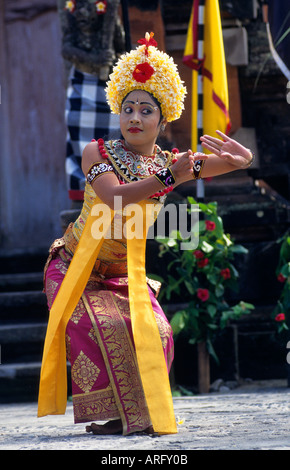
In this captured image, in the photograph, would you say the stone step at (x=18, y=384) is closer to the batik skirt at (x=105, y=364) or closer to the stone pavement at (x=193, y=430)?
the stone pavement at (x=193, y=430)

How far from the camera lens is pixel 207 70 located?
5.21 metres

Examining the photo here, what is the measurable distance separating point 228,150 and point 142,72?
19.3 inches

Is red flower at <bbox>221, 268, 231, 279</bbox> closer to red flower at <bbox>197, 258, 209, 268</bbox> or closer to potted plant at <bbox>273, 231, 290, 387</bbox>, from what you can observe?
red flower at <bbox>197, 258, 209, 268</bbox>

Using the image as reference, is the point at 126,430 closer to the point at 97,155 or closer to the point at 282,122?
the point at 97,155

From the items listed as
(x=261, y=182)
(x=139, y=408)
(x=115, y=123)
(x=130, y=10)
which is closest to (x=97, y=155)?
(x=139, y=408)

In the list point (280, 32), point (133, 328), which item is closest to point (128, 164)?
point (133, 328)

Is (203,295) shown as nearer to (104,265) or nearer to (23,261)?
(104,265)

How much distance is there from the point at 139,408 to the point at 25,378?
2.06 meters

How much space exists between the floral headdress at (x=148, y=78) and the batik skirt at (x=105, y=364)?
877 millimetres

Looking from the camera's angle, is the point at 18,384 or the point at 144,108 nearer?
the point at 144,108

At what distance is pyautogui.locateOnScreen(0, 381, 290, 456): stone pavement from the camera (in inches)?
103

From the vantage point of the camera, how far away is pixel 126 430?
2994mm

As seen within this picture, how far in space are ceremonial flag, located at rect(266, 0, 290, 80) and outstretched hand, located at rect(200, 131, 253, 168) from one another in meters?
2.23

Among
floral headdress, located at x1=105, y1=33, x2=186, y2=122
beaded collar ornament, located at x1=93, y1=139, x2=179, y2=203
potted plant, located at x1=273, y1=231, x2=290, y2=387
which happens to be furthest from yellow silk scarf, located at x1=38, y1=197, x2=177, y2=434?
potted plant, located at x1=273, y1=231, x2=290, y2=387
